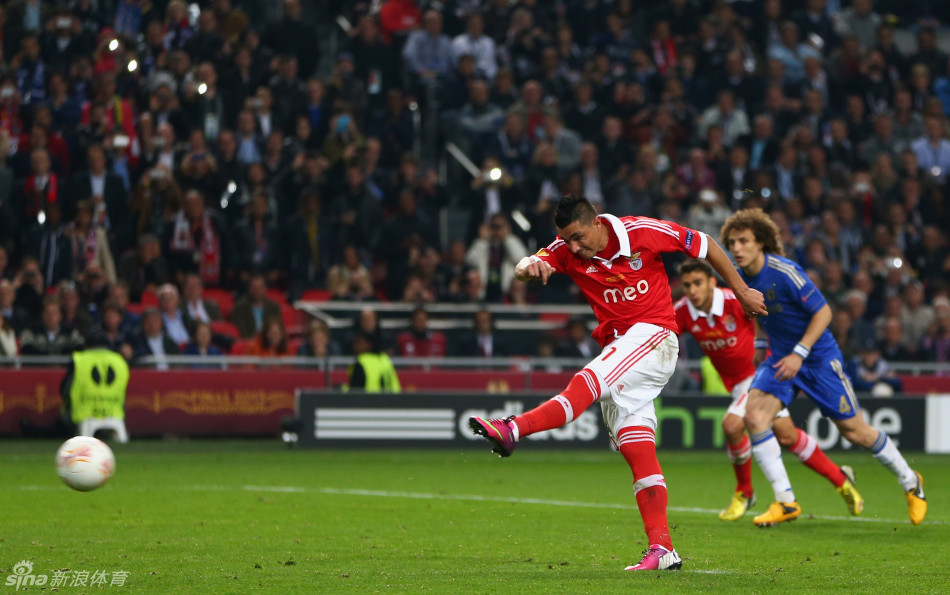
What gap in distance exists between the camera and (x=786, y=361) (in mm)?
9336

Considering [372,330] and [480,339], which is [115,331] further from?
[480,339]

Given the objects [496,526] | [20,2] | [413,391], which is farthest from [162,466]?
[20,2]

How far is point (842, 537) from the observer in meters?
8.96

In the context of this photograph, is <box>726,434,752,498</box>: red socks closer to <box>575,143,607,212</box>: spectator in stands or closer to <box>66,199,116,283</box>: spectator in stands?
<box>575,143,607,212</box>: spectator in stands

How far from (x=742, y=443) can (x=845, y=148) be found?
1324 cm

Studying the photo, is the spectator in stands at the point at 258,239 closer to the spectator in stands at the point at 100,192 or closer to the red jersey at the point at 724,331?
the spectator in stands at the point at 100,192

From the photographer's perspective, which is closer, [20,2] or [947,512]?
[947,512]

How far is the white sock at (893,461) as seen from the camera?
9773mm

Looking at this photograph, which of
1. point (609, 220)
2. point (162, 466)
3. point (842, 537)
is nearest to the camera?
point (609, 220)

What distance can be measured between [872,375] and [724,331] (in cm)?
854

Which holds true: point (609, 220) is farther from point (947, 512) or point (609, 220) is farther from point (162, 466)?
point (162, 466)

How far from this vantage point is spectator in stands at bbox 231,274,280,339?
1814 cm

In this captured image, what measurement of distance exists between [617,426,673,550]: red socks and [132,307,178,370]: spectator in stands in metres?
10.9

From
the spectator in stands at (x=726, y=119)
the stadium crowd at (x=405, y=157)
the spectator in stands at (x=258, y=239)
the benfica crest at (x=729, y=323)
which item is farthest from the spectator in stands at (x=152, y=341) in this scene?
the spectator in stands at (x=726, y=119)
